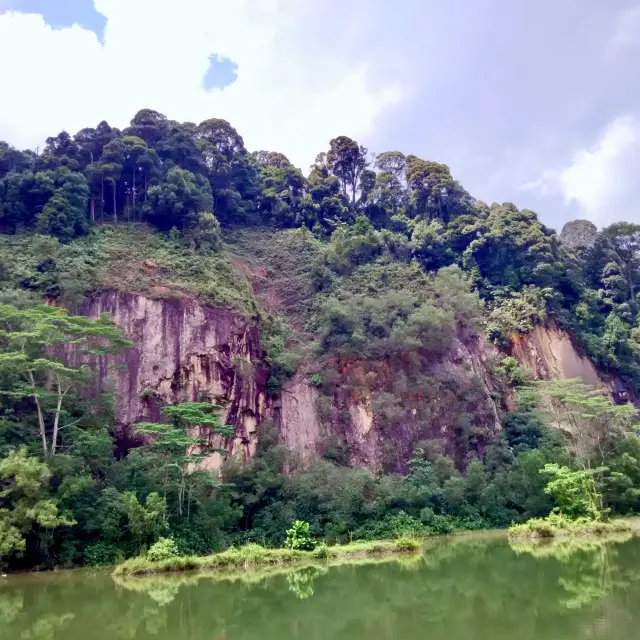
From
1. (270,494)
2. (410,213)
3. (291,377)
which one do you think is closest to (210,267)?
(291,377)

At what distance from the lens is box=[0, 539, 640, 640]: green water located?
922cm

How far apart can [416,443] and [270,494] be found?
303 inches

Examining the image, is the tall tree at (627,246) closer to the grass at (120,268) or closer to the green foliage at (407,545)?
the grass at (120,268)

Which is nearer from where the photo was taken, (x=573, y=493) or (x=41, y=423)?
(x=41, y=423)

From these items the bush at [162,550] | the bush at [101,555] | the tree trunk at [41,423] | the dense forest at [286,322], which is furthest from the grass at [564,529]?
the tree trunk at [41,423]

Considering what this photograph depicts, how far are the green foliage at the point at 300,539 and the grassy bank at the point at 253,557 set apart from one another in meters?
0.32

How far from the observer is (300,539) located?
65.5 feet

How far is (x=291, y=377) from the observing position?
2942cm

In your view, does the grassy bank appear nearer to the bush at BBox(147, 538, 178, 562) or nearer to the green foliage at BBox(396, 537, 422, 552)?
the green foliage at BBox(396, 537, 422, 552)

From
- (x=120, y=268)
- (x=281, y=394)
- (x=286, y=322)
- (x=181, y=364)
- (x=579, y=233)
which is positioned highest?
(x=579, y=233)

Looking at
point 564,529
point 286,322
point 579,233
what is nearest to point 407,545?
point 564,529

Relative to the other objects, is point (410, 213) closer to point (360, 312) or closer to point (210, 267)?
point (360, 312)

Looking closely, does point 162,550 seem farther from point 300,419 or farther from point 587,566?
point 587,566

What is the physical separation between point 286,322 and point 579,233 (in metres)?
26.3
